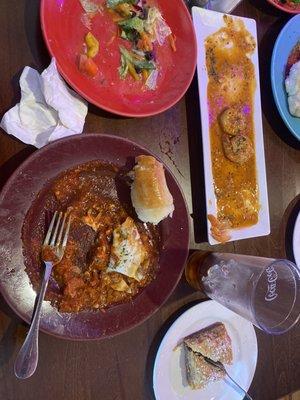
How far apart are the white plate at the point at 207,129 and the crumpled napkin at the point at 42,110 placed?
0.49 m

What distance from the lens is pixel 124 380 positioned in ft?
5.07

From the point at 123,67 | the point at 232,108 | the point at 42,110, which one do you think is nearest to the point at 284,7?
the point at 232,108

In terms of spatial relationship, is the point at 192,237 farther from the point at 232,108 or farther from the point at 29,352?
the point at 29,352

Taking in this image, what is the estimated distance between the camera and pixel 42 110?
1.40 meters

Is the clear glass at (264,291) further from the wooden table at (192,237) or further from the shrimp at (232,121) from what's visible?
the shrimp at (232,121)

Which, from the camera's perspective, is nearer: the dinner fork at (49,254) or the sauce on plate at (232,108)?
the dinner fork at (49,254)

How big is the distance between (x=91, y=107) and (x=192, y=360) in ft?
3.18

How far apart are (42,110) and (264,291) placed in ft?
3.03

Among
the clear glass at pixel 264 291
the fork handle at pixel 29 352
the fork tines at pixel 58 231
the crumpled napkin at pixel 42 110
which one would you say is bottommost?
the clear glass at pixel 264 291

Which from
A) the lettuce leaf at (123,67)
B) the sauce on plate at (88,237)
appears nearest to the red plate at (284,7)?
the lettuce leaf at (123,67)

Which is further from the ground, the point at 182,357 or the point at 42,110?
the point at 42,110

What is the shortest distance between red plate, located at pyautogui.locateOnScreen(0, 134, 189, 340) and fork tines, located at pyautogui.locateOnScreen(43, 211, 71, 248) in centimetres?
8

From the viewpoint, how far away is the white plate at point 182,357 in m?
1.56

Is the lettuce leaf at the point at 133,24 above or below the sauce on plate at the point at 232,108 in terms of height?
above
